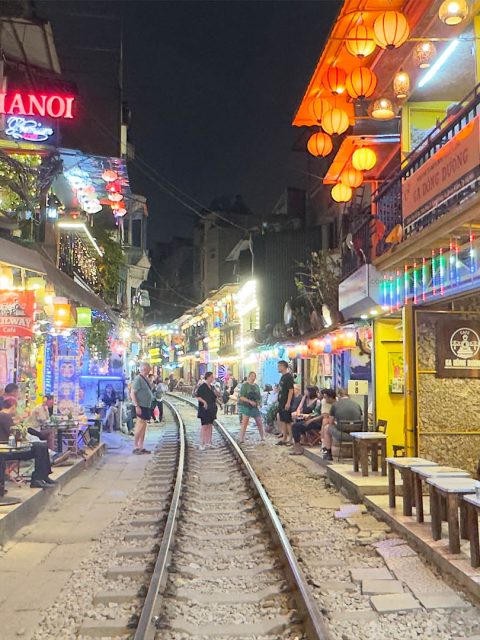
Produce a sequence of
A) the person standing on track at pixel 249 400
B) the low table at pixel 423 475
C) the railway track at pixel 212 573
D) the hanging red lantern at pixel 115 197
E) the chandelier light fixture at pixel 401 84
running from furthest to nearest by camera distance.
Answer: the hanging red lantern at pixel 115 197 < the person standing on track at pixel 249 400 < the chandelier light fixture at pixel 401 84 < the low table at pixel 423 475 < the railway track at pixel 212 573

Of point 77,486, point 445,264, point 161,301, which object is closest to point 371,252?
point 445,264

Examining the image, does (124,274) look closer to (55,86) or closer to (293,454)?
(55,86)

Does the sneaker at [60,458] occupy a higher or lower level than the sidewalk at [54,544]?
higher

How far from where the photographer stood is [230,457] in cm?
1459

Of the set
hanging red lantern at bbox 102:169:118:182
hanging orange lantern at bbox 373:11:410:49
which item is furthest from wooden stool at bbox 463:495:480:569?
hanging red lantern at bbox 102:169:118:182

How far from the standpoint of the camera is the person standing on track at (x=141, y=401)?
47.2ft

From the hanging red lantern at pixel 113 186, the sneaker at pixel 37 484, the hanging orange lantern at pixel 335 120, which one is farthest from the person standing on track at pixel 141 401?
the hanging red lantern at pixel 113 186

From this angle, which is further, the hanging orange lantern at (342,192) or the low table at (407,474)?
the hanging orange lantern at (342,192)

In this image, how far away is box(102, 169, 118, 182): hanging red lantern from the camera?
803 inches

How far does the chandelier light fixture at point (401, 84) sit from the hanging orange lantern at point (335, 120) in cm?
107

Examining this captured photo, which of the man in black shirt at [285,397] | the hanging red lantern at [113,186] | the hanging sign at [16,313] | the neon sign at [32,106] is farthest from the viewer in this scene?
the hanging red lantern at [113,186]

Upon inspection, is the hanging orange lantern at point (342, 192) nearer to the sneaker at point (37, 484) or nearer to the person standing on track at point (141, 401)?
the person standing on track at point (141, 401)

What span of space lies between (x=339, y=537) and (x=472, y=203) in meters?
4.29

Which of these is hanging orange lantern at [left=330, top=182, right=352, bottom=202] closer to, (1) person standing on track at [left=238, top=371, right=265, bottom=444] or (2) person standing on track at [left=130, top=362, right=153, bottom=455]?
(1) person standing on track at [left=238, top=371, right=265, bottom=444]
